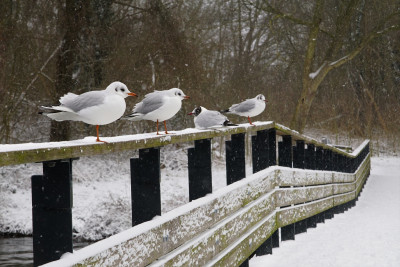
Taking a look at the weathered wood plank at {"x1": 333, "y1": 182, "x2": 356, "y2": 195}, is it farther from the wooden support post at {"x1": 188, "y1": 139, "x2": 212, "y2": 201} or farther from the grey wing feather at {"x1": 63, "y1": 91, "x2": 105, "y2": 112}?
the grey wing feather at {"x1": 63, "y1": 91, "x2": 105, "y2": 112}

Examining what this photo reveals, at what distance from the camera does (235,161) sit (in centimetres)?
436

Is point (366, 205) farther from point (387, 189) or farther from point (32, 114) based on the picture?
point (32, 114)

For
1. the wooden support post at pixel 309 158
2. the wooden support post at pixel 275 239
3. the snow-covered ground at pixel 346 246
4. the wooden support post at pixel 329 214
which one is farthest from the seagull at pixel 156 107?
the wooden support post at pixel 329 214

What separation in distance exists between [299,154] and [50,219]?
5.55 m

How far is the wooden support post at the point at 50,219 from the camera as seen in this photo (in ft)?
5.89

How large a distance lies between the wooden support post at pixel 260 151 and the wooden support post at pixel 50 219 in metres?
3.48

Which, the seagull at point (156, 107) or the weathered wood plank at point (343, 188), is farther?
the weathered wood plank at point (343, 188)

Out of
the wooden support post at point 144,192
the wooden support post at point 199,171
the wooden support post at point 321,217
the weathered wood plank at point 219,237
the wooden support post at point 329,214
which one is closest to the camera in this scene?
the wooden support post at point 144,192

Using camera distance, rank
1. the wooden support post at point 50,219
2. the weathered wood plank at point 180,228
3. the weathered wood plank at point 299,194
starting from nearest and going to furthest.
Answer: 1. the wooden support post at point 50,219
2. the weathered wood plank at point 180,228
3. the weathered wood plank at point 299,194

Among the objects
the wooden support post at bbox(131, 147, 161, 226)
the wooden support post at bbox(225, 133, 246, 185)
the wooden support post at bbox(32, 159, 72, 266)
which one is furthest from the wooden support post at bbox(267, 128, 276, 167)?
the wooden support post at bbox(32, 159, 72, 266)

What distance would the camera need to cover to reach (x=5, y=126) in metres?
12.5

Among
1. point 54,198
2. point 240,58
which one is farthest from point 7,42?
point 240,58

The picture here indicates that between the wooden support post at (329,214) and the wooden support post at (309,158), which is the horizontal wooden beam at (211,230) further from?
the wooden support post at (329,214)

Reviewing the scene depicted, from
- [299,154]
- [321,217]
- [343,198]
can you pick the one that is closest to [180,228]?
[299,154]
